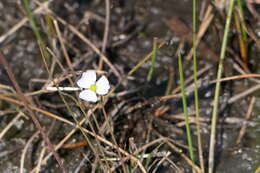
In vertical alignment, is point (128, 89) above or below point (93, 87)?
below

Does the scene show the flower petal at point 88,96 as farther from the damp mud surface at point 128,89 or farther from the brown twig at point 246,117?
the brown twig at point 246,117

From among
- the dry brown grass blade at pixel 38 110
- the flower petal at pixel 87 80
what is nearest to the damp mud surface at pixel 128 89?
the dry brown grass blade at pixel 38 110

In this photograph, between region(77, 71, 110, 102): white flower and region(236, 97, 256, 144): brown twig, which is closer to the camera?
region(77, 71, 110, 102): white flower

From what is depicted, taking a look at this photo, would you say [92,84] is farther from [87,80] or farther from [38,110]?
[38,110]

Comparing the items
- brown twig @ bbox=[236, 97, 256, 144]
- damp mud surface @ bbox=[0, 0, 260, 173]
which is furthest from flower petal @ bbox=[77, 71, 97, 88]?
brown twig @ bbox=[236, 97, 256, 144]

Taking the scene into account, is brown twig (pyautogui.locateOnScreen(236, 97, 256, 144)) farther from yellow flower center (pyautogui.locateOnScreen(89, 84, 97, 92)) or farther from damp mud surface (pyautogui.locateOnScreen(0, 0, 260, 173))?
yellow flower center (pyautogui.locateOnScreen(89, 84, 97, 92))

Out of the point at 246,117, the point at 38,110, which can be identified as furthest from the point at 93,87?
the point at 246,117

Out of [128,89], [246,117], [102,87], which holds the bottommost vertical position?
[246,117]
